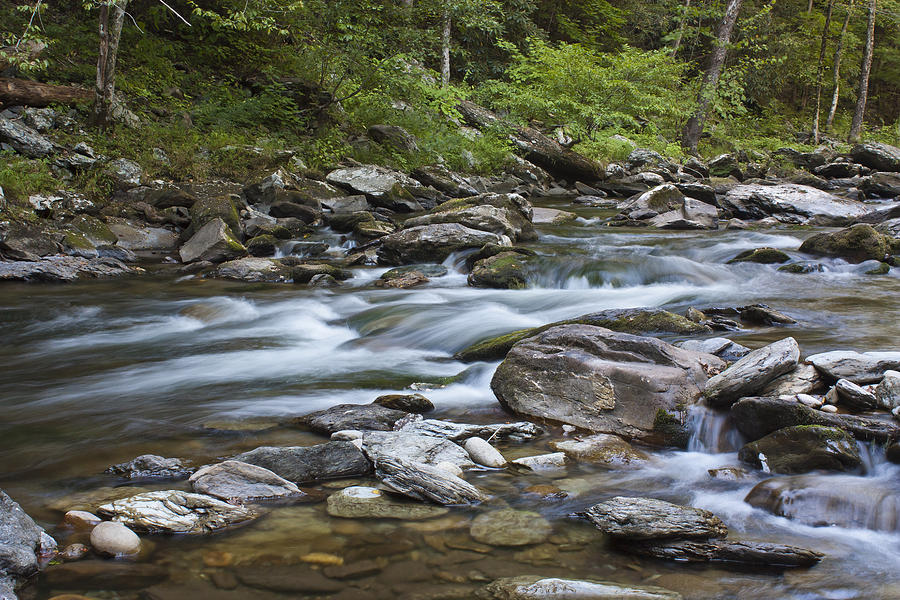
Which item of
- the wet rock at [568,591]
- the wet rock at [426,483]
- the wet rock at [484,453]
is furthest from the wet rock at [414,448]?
the wet rock at [568,591]

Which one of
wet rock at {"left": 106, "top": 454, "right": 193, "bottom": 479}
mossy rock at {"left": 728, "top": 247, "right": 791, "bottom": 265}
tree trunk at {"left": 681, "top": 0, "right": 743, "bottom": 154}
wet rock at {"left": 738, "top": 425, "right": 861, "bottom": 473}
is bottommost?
wet rock at {"left": 106, "top": 454, "right": 193, "bottom": 479}

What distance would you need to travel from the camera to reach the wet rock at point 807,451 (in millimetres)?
3209

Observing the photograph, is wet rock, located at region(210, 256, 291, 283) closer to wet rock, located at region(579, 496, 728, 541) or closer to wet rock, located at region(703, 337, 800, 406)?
wet rock, located at region(703, 337, 800, 406)

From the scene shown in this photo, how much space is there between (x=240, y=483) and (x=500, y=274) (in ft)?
20.3

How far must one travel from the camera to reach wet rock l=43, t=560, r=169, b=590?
7.48ft

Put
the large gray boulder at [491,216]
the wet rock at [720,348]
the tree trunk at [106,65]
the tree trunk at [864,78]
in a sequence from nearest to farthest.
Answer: the wet rock at [720,348]
the large gray boulder at [491,216]
the tree trunk at [106,65]
the tree trunk at [864,78]

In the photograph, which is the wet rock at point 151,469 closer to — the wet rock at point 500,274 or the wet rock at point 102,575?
the wet rock at point 102,575

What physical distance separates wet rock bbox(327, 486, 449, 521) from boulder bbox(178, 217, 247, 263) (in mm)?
8093

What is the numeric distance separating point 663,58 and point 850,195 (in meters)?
9.27

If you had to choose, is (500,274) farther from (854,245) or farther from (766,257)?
(854,245)

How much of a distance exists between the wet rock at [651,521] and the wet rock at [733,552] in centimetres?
4

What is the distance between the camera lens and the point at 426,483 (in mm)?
3070

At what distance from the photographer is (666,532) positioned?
2.64 metres

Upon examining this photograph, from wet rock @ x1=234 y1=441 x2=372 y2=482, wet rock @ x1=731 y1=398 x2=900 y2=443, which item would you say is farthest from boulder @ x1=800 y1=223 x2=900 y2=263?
A: wet rock @ x1=234 y1=441 x2=372 y2=482
